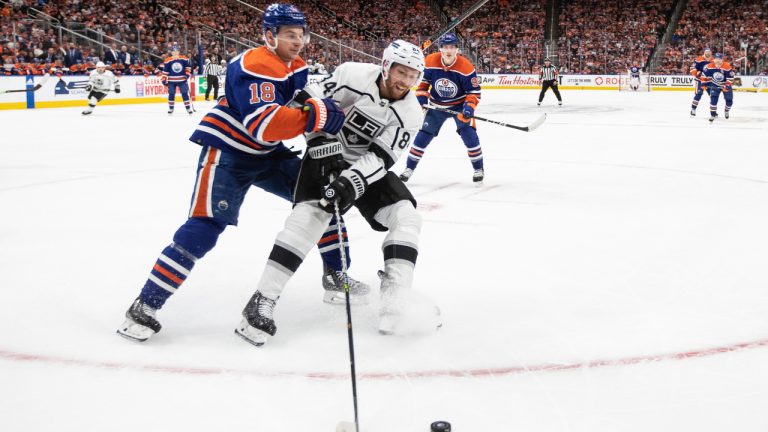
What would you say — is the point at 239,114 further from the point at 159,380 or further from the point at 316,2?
the point at 316,2

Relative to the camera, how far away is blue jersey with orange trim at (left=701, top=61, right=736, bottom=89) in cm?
1284

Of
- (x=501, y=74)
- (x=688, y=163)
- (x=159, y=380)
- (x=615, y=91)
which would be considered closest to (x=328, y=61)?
(x=501, y=74)

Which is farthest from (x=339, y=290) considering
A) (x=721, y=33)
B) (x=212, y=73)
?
(x=721, y=33)

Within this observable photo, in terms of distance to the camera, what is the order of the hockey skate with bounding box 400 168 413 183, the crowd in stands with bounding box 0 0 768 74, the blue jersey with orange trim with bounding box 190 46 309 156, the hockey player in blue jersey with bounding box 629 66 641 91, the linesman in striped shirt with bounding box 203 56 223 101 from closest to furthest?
the blue jersey with orange trim with bounding box 190 46 309 156 < the hockey skate with bounding box 400 168 413 183 < the crowd in stands with bounding box 0 0 768 74 < the linesman in striped shirt with bounding box 203 56 223 101 < the hockey player in blue jersey with bounding box 629 66 641 91

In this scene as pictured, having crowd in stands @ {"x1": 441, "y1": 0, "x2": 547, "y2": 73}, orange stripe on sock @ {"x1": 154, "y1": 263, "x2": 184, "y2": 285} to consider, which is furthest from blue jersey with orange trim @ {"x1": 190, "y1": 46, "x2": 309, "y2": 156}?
crowd in stands @ {"x1": 441, "y1": 0, "x2": 547, "y2": 73}

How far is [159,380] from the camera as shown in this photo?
2357 millimetres

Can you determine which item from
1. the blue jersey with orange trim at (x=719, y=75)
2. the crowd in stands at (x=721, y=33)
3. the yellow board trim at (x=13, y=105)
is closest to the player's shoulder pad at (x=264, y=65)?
the blue jersey with orange trim at (x=719, y=75)

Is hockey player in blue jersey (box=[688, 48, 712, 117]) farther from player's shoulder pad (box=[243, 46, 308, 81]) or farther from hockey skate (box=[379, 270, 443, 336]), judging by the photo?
player's shoulder pad (box=[243, 46, 308, 81])

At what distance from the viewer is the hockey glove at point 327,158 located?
109 inches

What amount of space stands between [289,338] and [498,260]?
5.13 ft

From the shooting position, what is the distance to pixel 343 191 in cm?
263

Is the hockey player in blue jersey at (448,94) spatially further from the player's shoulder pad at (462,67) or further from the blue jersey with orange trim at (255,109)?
the blue jersey with orange trim at (255,109)

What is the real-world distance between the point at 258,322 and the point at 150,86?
1719cm

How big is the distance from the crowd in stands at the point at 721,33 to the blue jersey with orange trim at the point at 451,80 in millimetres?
19705
